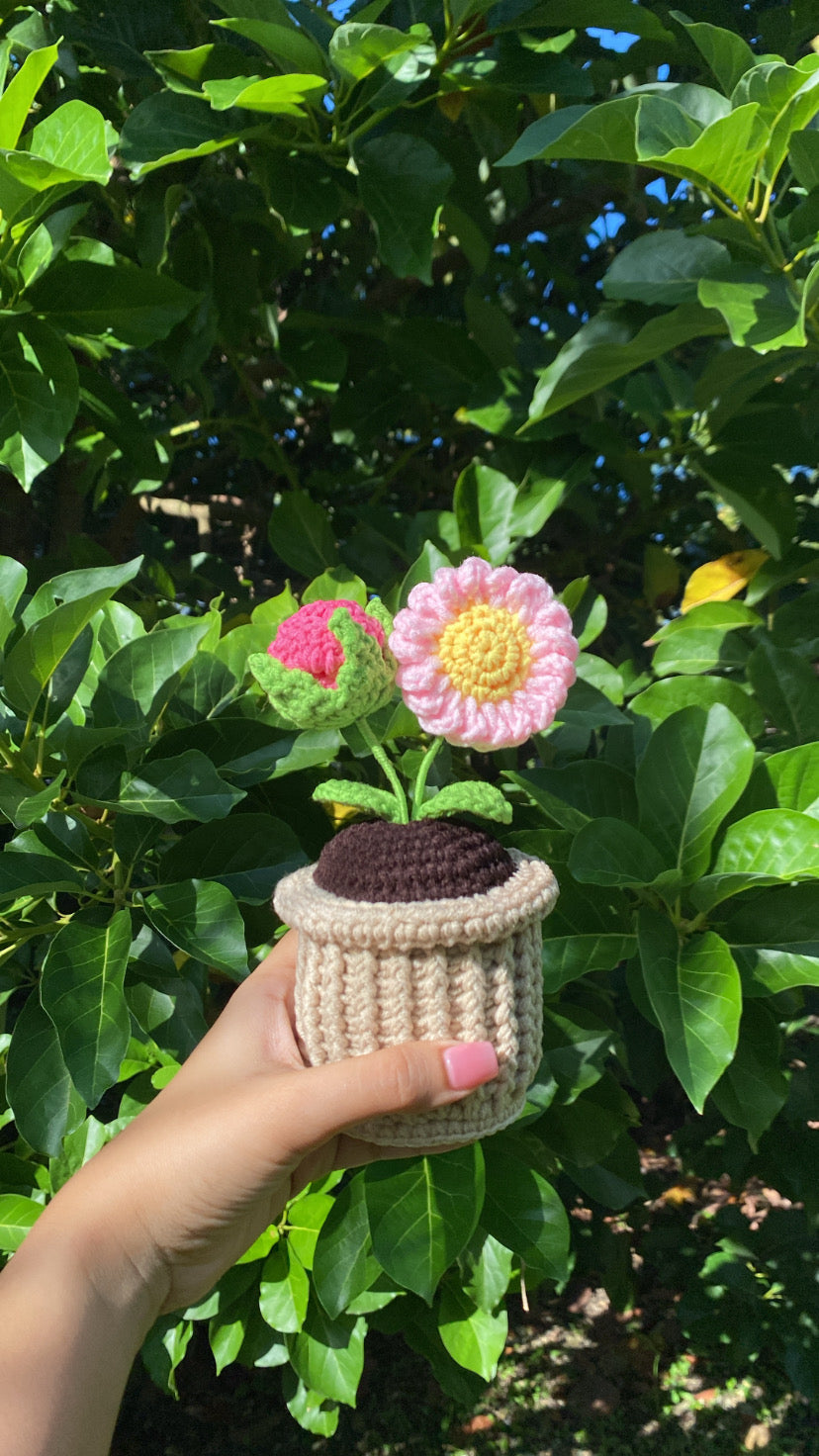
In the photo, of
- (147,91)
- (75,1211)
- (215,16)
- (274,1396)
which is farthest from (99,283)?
(274,1396)

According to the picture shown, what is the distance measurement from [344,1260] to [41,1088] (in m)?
0.37

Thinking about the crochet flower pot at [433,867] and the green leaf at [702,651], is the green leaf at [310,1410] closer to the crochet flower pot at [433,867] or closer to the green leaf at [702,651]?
the crochet flower pot at [433,867]

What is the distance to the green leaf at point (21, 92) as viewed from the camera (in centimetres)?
95

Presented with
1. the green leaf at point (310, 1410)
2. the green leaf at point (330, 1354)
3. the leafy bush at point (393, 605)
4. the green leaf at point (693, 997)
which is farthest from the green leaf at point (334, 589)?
the green leaf at point (310, 1410)

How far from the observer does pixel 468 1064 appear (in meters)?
0.80

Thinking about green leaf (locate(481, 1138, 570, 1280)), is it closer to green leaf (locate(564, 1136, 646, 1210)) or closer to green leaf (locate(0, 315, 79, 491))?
green leaf (locate(564, 1136, 646, 1210))

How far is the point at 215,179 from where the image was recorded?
1.45 m

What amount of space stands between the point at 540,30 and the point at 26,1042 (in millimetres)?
1407

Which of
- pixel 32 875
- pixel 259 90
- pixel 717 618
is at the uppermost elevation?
pixel 259 90

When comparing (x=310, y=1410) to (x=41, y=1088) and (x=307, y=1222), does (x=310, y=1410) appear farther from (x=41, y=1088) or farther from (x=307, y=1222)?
(x=41, y=1088)

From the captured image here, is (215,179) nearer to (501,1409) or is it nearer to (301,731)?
(301,731)

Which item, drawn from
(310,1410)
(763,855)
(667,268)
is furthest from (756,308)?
(310,1410)

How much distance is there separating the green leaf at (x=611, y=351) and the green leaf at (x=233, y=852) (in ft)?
1.65

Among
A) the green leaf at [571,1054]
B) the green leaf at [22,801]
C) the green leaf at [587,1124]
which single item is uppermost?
the green leaf at [22,801]
